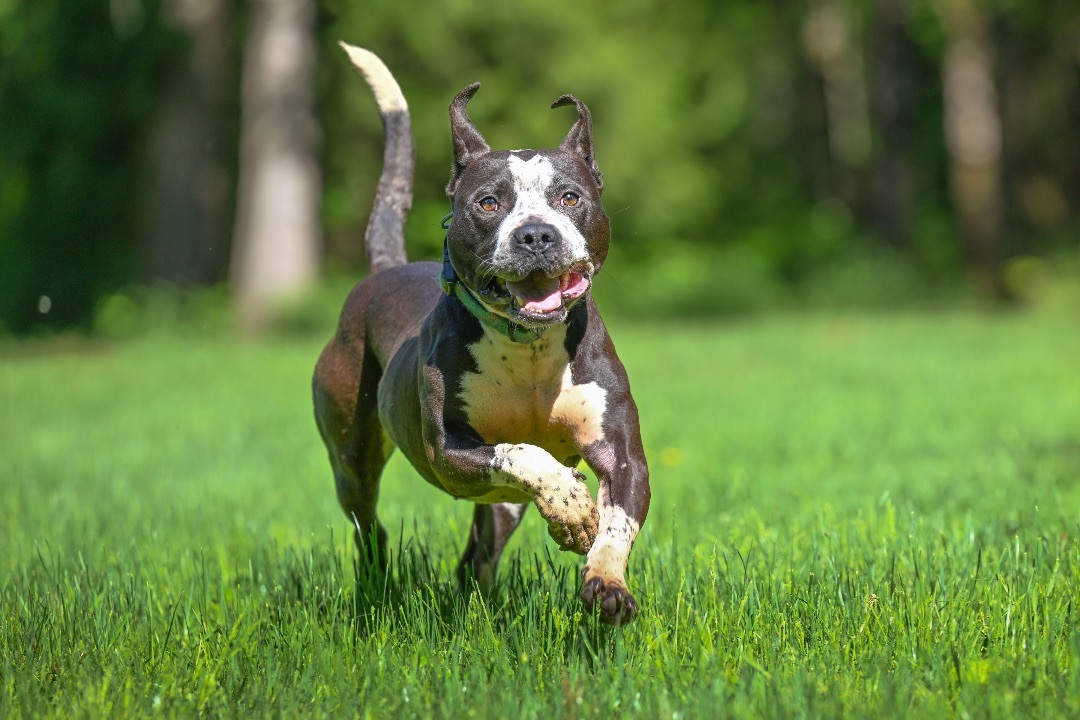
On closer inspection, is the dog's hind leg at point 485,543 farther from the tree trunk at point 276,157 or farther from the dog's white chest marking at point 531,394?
the tree trunk at point 276,157

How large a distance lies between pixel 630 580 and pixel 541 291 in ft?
3.80

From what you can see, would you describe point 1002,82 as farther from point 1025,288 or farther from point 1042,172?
point 1025,288

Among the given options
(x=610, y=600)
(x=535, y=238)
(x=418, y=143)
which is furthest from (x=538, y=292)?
(x=418, y=143)

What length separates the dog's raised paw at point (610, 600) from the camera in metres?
4.04

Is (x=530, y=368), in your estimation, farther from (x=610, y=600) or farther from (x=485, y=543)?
(x=485, y=543)

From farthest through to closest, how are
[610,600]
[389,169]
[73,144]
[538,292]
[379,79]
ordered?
[73,144] < [389,169] < [379,79] < [538,292] < [610,600]

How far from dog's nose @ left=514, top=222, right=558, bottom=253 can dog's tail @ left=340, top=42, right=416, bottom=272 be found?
1.92 m

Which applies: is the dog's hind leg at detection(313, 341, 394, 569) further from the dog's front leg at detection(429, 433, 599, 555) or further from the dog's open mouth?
the dog's open mouth

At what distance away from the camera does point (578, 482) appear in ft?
13.9

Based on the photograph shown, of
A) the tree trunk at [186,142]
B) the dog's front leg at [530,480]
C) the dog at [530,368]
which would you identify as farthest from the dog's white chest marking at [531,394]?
the tree trunk at [186,142]

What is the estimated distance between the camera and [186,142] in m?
22.2

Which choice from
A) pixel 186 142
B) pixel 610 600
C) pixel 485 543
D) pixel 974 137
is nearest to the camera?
pixel 610 600

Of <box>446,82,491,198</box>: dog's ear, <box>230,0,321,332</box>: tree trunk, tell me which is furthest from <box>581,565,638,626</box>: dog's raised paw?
<box>230,0,321,332</box>: tree trunk

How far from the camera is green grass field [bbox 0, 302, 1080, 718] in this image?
12.9 ft
